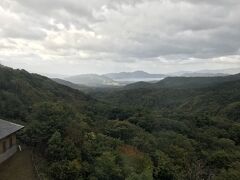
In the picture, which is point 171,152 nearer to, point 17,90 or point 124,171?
point 124,171

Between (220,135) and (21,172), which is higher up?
(21,172)

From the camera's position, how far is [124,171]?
36.7 meters

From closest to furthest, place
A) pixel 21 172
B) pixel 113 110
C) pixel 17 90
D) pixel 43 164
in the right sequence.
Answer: pixel 21 172, pixel 43 164, pixel 17 90, pixel 113 110

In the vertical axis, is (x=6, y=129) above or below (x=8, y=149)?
above

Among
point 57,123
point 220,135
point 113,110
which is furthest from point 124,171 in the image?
point 113,110

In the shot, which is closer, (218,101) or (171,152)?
(171,152)

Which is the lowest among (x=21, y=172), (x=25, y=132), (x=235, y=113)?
(x=235, y=113)

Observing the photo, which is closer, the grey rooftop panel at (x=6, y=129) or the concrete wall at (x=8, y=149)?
the grey rooftop panel at (x=6, y=129)

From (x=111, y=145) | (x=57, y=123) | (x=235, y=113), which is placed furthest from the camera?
(x=235, y=113)

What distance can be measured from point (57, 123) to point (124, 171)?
12421 millimetres

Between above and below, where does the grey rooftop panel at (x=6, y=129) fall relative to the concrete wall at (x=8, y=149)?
above

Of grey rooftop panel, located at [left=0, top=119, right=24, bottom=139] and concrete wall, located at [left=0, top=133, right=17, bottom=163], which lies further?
concrete wall, located at [left=0, top=133, right=17, bottom=163]

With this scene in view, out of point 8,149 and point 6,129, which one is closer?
point 6,129

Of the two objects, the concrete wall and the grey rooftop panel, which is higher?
the grey rooftop panel
